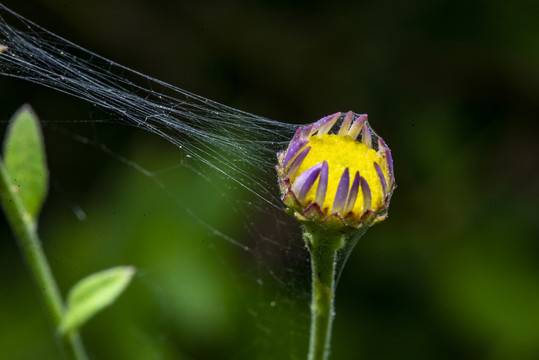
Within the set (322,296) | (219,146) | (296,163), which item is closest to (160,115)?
(219,146)

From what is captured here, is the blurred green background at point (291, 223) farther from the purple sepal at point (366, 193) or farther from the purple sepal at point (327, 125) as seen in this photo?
the purple sepal at point (366, 193)

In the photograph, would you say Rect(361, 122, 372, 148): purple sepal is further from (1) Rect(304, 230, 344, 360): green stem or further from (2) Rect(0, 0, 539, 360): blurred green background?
→ (2) Rect(0, 0, 539, 360): blurred green background

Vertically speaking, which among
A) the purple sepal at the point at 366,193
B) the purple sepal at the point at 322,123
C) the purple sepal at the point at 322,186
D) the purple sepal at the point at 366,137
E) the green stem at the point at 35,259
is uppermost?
the purple sepal at the point at 366,137

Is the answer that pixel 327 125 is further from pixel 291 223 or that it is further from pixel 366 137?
pixel 291 223

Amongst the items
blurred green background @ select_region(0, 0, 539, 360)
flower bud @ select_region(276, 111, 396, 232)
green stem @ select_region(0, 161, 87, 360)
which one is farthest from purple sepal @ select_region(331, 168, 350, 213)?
blurred green background @ select_region(0, 0, 539, 360)

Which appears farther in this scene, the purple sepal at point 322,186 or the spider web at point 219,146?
the spider web at point 219,146

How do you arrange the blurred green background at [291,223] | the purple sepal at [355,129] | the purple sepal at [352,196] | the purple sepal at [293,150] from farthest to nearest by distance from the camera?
the blurred green background at [291,223] < the purple sepal at [355,129] < the purple sepal at [293,150] < the purple sepal at [352,196]

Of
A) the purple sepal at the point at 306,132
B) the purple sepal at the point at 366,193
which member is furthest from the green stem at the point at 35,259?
the purple sepal at the point at 366,193
